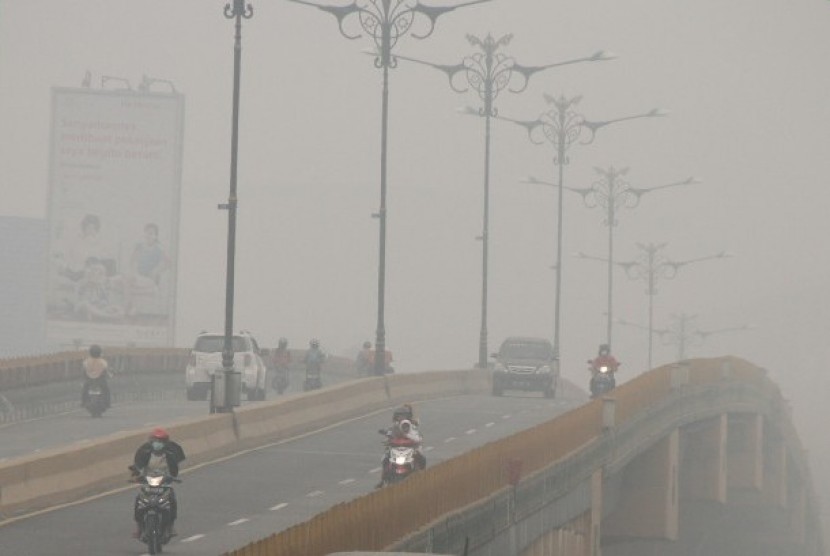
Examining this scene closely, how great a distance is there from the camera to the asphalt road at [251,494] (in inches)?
1005

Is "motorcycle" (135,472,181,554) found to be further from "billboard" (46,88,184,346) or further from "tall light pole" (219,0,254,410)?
"billboard" (46,88,184,346)

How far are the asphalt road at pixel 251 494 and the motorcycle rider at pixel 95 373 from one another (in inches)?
26.6

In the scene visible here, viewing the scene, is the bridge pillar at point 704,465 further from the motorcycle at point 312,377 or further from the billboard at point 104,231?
the billboard at point 104,231

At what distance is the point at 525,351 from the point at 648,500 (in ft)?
58.4

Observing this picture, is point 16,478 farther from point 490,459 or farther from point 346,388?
point 346,388

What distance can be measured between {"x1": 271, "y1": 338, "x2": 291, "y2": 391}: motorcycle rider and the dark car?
21.1 ft

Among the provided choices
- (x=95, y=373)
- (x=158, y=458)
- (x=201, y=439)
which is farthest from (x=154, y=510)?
(x=95, y=373)

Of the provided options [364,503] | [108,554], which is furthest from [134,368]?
[364,503]

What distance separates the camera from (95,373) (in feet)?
160

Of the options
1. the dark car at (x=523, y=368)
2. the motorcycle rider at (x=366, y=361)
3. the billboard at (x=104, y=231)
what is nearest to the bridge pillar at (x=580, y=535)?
the dark car at (x=523, y=368)

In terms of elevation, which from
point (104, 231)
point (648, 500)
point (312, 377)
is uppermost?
point (104, 231)

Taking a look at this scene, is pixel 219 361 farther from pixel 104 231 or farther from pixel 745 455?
pixel 104 231

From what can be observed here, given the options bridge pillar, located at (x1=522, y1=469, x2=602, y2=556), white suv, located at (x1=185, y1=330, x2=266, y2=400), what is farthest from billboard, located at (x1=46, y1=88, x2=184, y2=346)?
bridge pillar, located at (x1=522, y1=469, x2=602, y2=556)

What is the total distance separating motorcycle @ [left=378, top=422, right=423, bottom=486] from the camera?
28750 millimetres
